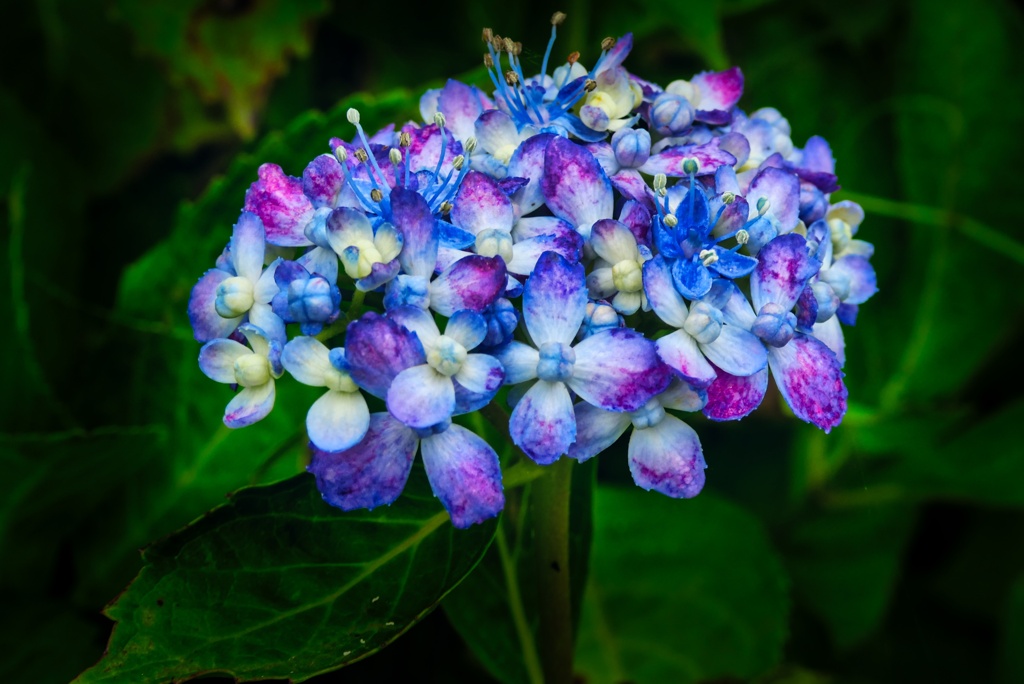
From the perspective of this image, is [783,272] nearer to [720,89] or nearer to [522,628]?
[720,89]

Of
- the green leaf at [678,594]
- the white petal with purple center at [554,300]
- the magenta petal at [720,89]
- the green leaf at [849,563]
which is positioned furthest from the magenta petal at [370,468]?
the green leaf at [849,563]

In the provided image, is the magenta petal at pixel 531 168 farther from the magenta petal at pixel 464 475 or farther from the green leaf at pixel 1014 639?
the green leaf at pixel 1014 639

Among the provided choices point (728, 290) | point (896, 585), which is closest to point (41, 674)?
point (728, 290)

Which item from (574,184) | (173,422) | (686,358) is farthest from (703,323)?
(173,422)

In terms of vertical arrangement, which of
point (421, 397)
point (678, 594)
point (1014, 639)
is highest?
point (421, 397)

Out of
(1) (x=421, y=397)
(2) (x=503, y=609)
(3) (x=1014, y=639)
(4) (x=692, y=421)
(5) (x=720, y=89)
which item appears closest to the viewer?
(1) (x=421, y=397)

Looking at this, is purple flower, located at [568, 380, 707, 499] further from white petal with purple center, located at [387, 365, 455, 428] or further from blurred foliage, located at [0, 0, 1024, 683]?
blurred foliage, located at [0, 0, 1024, 683]
